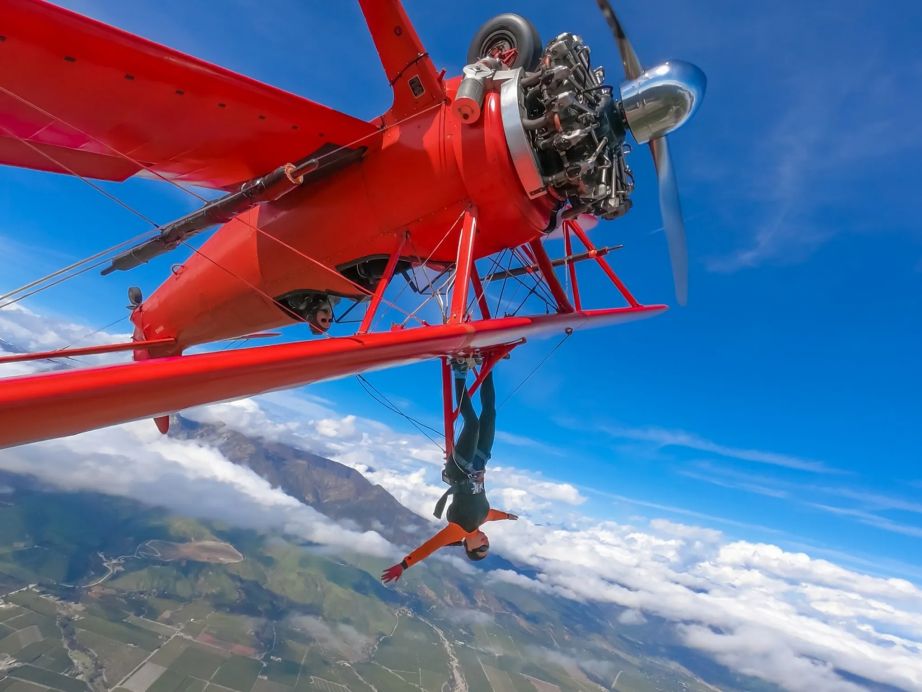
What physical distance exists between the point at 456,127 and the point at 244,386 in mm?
5554

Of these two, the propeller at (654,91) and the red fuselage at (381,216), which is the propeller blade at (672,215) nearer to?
the propeller at (654,91)

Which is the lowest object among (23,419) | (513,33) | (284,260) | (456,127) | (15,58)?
(23,419)

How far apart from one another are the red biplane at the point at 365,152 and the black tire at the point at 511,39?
0.04 m

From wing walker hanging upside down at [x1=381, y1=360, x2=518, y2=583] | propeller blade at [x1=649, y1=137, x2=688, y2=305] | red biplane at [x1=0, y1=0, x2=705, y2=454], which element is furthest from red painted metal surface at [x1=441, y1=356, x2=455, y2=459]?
propeller blade at [x1=649, y1=137, x2=688, y2=305]

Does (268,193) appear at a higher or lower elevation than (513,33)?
lower

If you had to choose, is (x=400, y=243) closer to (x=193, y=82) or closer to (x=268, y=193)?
(x=268, y=193)

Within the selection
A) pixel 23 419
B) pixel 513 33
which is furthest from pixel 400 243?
pixel 23 419

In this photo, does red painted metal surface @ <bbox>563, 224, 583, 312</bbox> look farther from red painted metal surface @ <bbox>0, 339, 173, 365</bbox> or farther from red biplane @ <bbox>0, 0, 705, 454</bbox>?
red painted metal surface @ <bbox>0, 339, 173, 365</bbox>

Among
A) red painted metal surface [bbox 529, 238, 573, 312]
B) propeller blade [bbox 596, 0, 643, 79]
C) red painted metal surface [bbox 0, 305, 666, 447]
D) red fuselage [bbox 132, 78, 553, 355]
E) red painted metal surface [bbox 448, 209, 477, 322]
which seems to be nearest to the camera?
red painted metal surface [bbox 0, 305, 666, 447]

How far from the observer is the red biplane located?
233 inches

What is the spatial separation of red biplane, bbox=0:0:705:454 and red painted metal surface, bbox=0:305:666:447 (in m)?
0.07

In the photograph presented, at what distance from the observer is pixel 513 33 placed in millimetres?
9125

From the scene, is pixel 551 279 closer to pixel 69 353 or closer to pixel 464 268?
pixel 464 268

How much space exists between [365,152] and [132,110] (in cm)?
338
